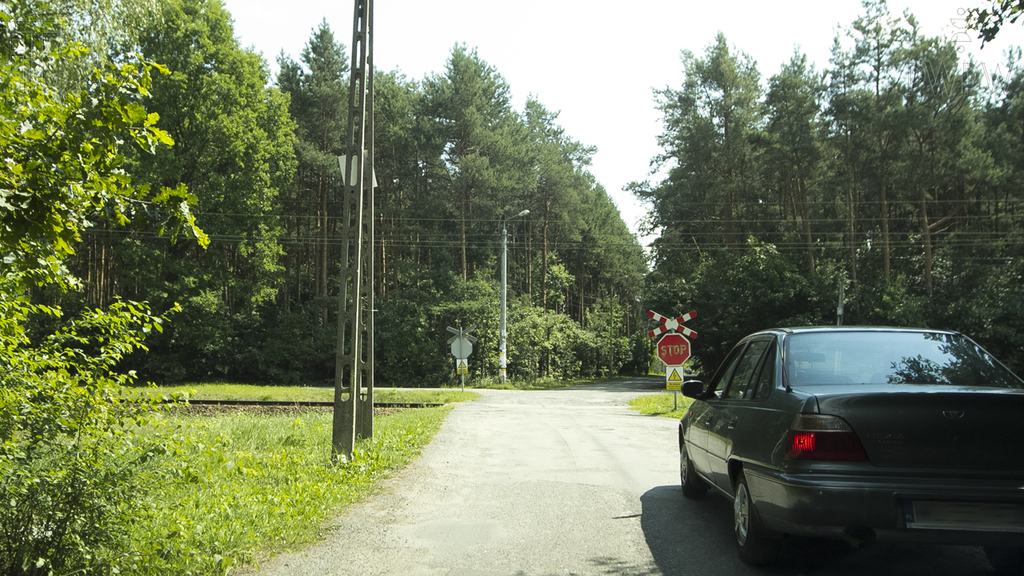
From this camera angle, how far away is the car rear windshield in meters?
4.88

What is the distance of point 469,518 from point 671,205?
4426cm

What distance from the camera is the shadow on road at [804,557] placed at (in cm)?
495

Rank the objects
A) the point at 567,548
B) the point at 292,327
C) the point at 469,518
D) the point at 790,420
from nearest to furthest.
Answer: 1. the point at 790,420
2. the point at 567,548
3. the point at 469,518
4. the point at 292,327

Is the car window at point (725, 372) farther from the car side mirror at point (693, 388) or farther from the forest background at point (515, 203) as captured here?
the forest background at point (515, 203)

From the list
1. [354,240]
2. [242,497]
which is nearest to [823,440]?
[242,497]

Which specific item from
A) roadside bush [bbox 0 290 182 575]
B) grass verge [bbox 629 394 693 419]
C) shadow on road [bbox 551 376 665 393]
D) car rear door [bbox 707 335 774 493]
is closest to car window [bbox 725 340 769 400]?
car rear door [bbox 707 335 774 493]

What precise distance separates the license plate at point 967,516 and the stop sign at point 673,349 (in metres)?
15.1

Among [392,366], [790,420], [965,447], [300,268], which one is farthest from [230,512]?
[300,268]

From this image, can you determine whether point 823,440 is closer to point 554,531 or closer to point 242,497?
point 554,531

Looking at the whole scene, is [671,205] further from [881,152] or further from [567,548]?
[567,548]

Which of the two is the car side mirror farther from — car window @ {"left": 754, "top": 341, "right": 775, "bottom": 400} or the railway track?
the railway track

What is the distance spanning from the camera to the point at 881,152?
38250 mm

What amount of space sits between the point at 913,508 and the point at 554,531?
8.94 feet

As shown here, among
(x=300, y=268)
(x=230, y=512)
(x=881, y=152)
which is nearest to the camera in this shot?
(x=230, y=512)
